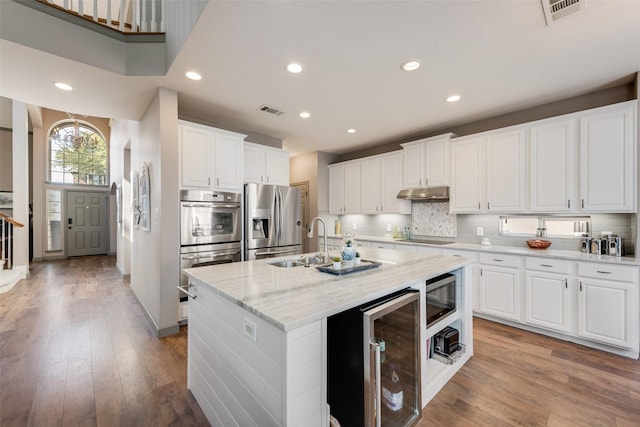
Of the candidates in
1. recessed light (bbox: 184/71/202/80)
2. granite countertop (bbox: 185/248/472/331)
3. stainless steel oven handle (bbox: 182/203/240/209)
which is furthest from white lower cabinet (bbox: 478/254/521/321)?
recessed light (bbox: 184/71/202/80)

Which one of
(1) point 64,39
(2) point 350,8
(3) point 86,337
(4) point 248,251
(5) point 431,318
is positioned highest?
(1) point 64,39

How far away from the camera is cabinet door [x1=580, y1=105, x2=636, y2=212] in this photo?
8.83ft

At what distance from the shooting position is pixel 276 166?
4582 millimetres

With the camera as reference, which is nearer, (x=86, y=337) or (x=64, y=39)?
(x=64, y=39)

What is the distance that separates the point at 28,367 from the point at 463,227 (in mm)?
5282

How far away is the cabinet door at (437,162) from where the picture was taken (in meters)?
4.11

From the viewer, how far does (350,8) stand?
1803 mm

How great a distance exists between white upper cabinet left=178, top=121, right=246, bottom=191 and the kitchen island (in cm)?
171

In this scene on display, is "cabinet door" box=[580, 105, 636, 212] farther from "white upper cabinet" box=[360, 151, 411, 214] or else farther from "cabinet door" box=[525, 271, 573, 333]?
"white upper cabinet" box=[360, 151, 411, 214]

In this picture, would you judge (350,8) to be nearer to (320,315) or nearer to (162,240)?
(320,315)

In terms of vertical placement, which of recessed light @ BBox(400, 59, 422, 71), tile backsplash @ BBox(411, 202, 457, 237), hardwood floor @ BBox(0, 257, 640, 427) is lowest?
hardwood floor @ BBox(0, 257, 640, 427)

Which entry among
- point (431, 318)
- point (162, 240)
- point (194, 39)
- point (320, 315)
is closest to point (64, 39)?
point (194, 39)

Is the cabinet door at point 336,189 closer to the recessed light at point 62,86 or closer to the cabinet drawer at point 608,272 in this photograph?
the cabinet drawer at point 608,272

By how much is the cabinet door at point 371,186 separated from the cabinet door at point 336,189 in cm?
55
